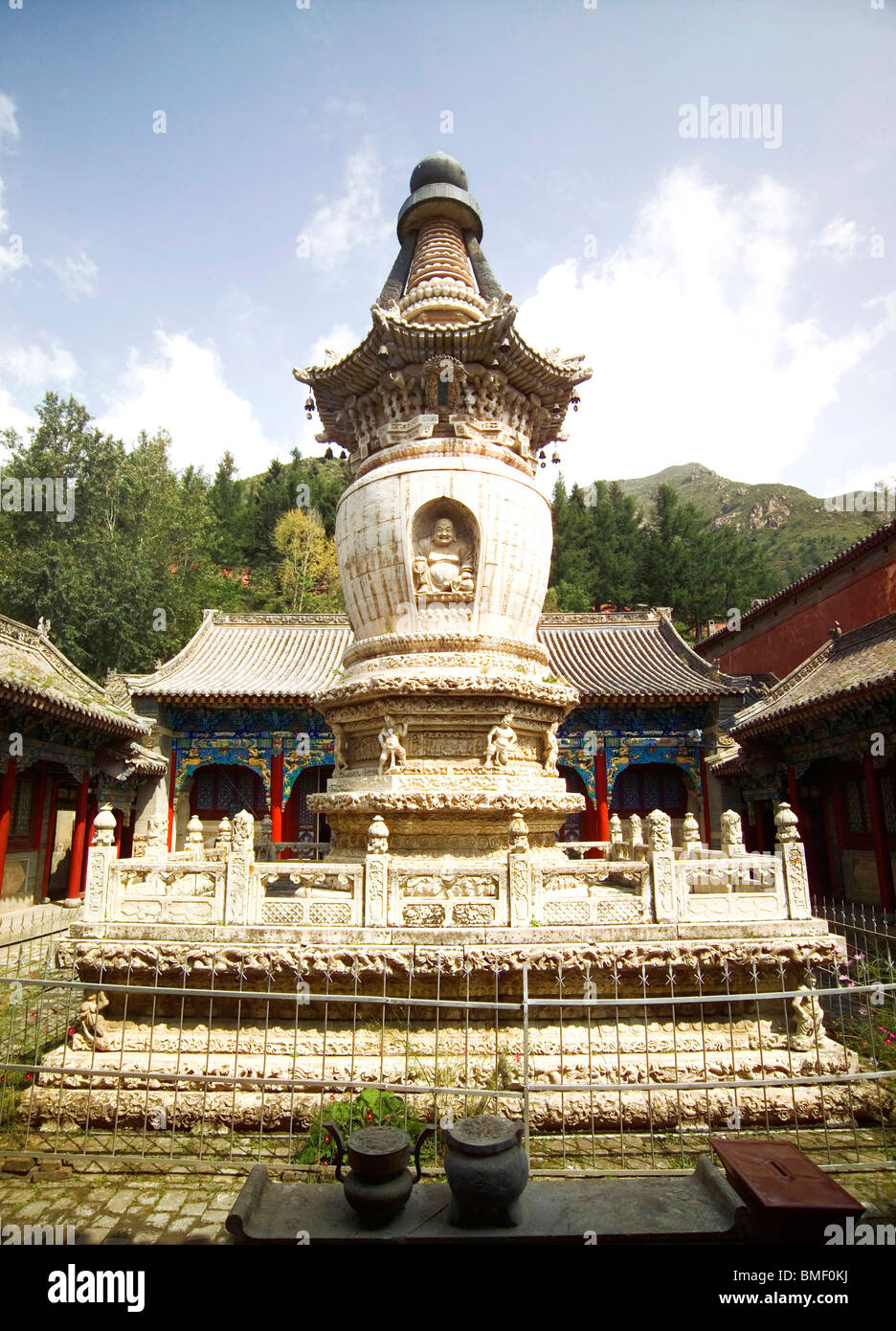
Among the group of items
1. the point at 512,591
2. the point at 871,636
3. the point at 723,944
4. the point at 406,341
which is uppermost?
the point at 406,341

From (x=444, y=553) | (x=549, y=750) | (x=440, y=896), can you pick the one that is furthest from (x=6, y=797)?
(x=440, y=896)

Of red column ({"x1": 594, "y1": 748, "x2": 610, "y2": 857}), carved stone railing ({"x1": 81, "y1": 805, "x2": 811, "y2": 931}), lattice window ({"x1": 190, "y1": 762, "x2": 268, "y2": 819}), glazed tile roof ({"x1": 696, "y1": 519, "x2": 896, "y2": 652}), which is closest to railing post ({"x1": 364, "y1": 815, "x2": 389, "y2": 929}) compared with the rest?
carved stone railing ({"x1": 81, "y1": 805, "x2": 811, "y2": 931})

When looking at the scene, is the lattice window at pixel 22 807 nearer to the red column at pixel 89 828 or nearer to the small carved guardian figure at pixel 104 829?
the red column at pixel 89 828

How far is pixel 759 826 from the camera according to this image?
2203cm

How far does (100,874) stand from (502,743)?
5.13 metres

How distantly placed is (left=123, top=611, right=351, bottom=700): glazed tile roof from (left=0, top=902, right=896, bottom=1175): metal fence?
608 inches

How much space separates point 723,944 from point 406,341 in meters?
9.33

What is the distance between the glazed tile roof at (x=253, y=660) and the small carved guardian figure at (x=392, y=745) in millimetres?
12776

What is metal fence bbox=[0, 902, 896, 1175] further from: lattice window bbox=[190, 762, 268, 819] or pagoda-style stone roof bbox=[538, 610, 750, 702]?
lattice window bbox=[190, 762, 268, 819]

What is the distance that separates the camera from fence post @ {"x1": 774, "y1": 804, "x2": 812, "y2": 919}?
26.3 ft

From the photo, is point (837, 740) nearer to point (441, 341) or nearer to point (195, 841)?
point (441, 341)

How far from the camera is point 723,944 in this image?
764 cm
